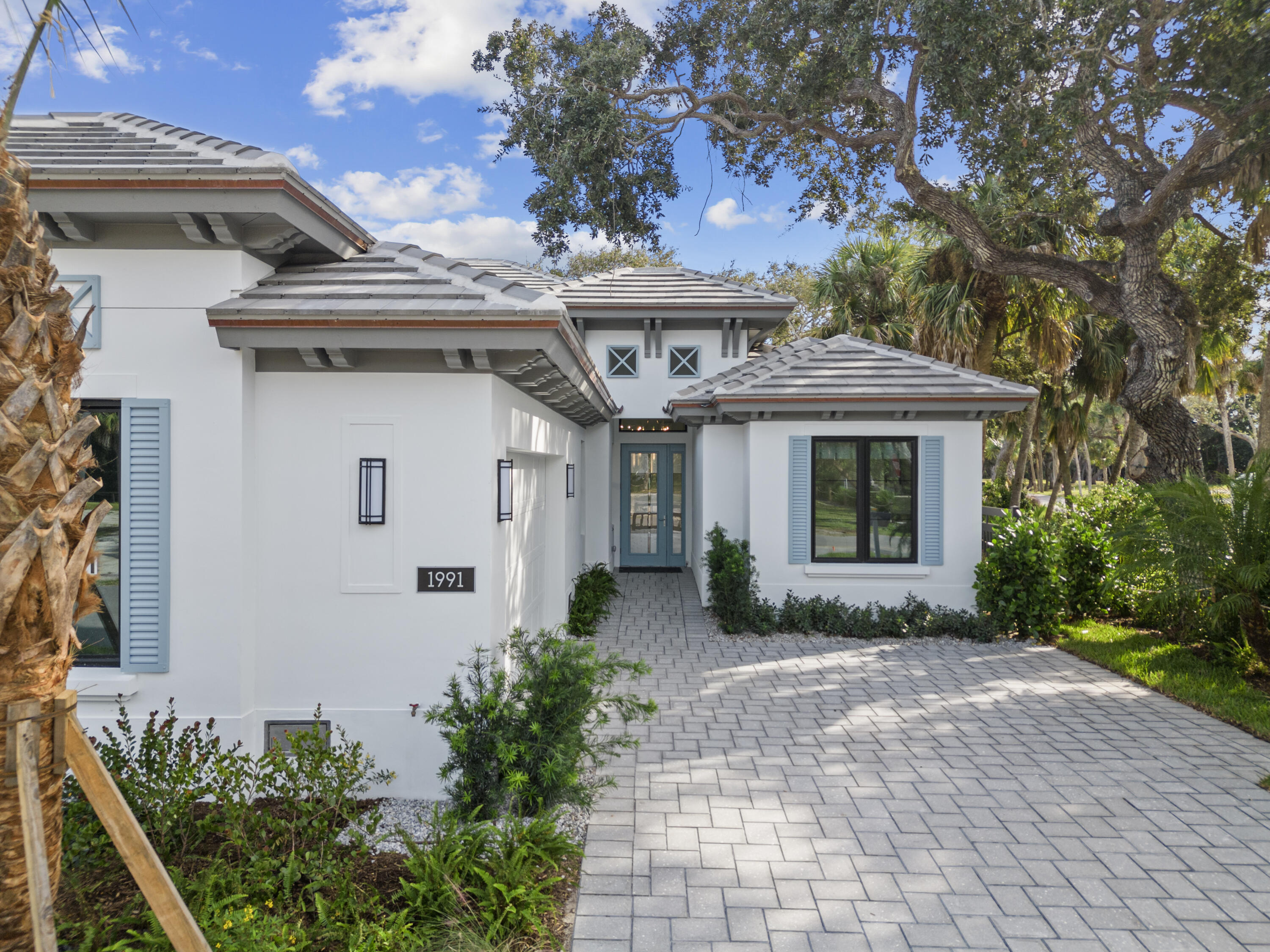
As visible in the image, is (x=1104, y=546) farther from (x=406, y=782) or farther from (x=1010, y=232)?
(x=406, y=782)

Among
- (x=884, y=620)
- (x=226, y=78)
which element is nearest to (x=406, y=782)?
(x=226, y=78)

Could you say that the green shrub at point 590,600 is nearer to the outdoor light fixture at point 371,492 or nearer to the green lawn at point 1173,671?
the outdoor light fixture at point 371,492

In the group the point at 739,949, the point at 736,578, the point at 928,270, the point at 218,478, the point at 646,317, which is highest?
the point at 928,270

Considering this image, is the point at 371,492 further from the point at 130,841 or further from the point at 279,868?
the point at 130,841

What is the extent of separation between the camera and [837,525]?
33.7 ft

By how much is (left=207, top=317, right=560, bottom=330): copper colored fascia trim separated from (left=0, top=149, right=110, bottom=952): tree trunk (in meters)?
2.01

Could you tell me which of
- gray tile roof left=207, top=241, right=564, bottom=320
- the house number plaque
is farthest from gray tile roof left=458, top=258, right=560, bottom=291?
the house number plaque

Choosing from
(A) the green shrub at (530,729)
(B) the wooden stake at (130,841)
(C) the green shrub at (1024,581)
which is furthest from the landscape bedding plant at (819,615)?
(B) the wooden stake at (130,841)

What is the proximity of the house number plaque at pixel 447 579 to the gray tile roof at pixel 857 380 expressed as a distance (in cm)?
578

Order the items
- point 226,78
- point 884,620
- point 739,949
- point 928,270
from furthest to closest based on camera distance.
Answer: point 928,270 < point 884,620 < point 226,78 < point 739,949

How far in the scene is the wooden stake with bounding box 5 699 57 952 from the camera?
7.48 ft

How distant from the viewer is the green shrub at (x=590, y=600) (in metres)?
9.89

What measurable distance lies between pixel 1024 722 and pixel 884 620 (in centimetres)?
324

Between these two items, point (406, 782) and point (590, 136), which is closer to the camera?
point (406, 782)
